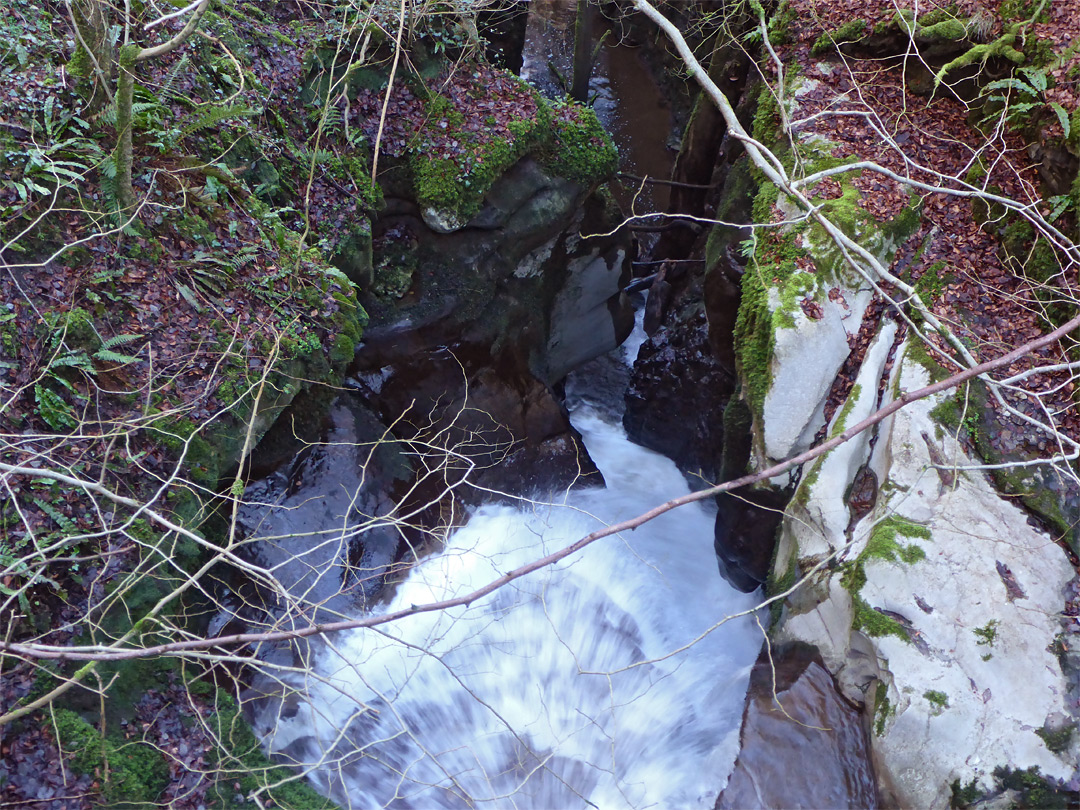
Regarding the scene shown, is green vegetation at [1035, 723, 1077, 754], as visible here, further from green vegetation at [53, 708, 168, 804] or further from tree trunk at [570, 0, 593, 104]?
tree trunk at [570, 0, 593, 104]

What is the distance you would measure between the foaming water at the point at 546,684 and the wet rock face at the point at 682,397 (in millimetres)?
1087

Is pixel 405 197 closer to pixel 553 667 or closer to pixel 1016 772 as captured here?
pixel 553 667

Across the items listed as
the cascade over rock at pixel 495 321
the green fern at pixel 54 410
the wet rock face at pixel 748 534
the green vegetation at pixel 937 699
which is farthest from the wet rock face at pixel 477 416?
the green vegetation at pixel 937 699

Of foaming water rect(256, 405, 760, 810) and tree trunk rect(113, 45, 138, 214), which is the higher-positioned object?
tree trunk rect(113, 45, 138, 214)

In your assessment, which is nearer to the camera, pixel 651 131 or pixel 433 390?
pixel 433 390

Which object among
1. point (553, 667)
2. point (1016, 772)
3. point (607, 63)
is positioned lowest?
point (553, 667)

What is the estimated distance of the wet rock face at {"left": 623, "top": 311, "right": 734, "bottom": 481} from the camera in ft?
22.8

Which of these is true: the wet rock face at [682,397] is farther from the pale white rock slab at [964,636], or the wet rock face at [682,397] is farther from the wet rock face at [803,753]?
the wet rock face at [803,753]

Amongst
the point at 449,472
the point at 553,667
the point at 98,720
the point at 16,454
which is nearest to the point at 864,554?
the point at 553,667

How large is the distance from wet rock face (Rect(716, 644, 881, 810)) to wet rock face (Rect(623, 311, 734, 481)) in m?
2.66

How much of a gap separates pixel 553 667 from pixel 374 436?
2.69 meters

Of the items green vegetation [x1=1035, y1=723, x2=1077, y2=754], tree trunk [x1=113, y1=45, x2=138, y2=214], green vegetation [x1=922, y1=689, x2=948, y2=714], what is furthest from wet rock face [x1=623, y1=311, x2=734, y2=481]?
tree trunk [x1=113, y1=45, x2=138, y2=214]

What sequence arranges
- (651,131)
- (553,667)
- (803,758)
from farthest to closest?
1. (651,131)
2. (553,667)
3. (803,758)

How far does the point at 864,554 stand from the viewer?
4.50 m
